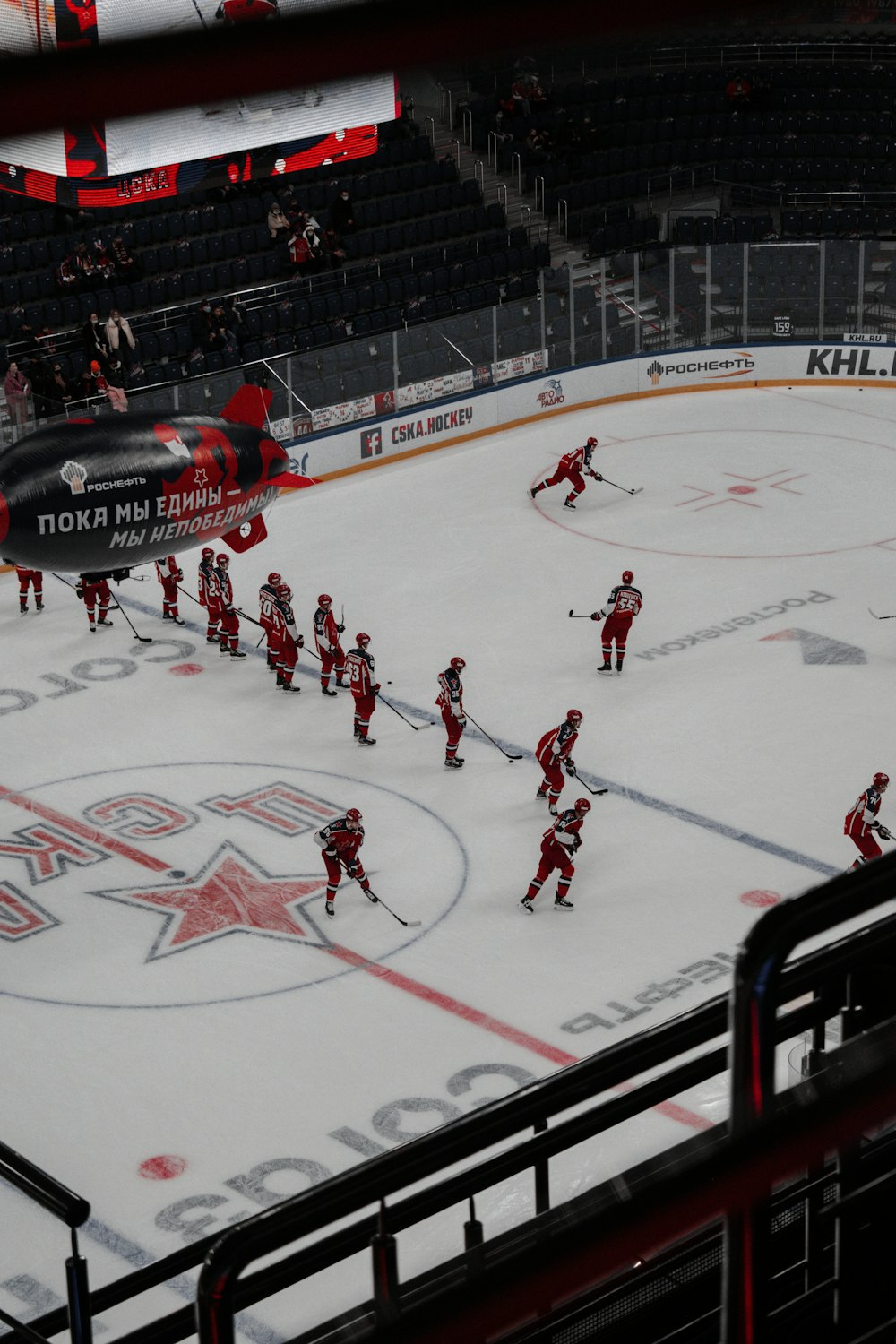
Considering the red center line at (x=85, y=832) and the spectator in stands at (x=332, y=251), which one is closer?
the red center line at (x=85, y=832)

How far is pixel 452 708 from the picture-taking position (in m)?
16.3

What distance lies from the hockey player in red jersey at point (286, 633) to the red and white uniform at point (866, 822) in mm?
6678

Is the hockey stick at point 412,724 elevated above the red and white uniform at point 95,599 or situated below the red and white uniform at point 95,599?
below

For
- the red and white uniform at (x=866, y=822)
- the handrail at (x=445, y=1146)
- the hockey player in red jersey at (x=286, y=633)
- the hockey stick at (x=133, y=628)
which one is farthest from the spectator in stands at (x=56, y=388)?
the handrail at (x=445, y=1146)

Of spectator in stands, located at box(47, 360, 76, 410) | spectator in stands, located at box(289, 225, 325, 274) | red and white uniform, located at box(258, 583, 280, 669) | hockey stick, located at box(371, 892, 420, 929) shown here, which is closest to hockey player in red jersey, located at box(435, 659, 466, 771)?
red and white uniform, located at box(258, 583, 280, 669)

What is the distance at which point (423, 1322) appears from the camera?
3.49ft

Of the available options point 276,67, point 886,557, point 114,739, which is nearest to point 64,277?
point 114,739

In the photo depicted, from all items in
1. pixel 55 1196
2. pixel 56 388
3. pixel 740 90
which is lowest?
pixel 56 388

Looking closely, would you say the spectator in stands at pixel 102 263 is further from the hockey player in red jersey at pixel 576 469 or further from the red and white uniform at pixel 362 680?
the red and white uniform at pixel 362 680

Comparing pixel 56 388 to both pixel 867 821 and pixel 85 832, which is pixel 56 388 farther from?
pixel 867 821

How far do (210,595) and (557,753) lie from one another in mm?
5837

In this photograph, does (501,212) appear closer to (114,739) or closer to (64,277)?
(64,277)

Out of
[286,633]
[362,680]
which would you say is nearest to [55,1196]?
[362,680]

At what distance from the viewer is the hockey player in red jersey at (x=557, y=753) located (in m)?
14.9
